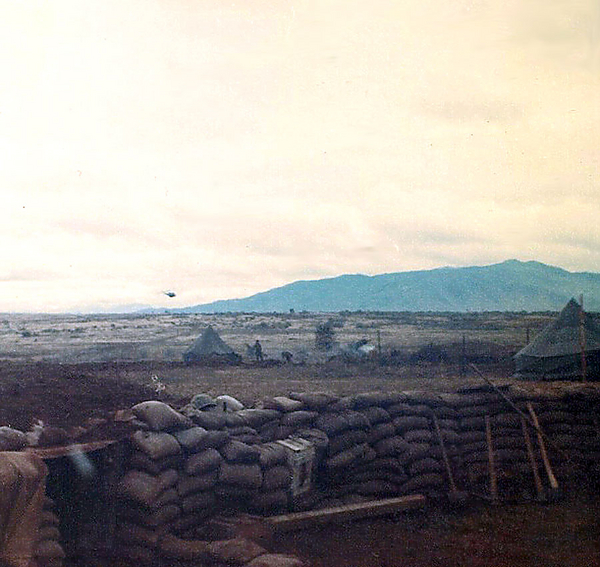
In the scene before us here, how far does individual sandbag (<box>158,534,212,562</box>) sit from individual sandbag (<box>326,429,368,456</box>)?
2.73 meters

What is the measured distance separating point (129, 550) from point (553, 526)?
17.8 feet

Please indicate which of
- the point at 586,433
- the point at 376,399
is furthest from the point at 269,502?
the point at 586,433

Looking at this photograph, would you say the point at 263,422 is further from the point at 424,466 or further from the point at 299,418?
the point at 424,466

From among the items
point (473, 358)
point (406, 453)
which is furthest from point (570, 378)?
point (406, 453)

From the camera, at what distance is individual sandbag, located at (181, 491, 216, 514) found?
6.87 meters

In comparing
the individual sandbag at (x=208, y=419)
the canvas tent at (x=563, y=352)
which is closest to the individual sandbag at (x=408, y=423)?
the individual sandbag at (x=208, y=419)

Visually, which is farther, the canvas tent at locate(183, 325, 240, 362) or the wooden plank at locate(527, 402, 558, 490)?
the canvas tent at locate(183, 325, 240, 362)

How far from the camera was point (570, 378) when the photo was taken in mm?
16250

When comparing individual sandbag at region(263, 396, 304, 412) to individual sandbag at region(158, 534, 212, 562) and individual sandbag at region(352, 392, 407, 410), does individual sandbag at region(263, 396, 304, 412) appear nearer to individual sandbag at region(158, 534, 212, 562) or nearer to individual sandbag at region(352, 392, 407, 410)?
individual sandbag at region(352, 392, 407, 410)


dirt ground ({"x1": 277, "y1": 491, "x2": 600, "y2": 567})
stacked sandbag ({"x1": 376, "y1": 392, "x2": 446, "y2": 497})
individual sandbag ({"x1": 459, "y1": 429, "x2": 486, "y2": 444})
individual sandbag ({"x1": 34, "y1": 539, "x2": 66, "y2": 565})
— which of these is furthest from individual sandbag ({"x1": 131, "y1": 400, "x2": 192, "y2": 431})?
individual sandbag ({"x1": 459, "y1": 429, "x2": 486, "y2": 444})

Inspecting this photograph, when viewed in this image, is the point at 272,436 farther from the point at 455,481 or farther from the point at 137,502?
the point at 455,481

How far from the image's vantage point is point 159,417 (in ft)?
23.2

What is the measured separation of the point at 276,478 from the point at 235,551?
5.49 ft

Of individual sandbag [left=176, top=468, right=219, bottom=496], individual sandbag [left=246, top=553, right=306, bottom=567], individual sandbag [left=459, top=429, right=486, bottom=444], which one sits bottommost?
individual sandbag [left=246, top=553, right=306, bottom=567]
